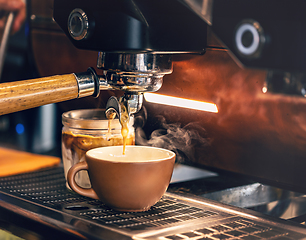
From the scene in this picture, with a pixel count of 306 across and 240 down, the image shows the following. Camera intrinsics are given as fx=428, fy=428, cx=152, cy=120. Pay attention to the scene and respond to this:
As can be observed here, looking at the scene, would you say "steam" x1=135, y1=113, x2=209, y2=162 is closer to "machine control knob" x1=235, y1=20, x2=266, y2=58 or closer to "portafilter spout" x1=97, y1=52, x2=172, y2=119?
"portafilter spout" x1=97, y1=52, x2=172, y2=119

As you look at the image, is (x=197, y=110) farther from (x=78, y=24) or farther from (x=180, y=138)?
(x=78, y=24)

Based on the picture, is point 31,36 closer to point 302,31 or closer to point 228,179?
point 228,179

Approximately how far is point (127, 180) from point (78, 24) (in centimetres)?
21

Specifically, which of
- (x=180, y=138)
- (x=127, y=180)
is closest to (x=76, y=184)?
(x=127, y=180)

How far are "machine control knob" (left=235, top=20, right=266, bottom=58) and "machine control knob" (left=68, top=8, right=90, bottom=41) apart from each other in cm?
20

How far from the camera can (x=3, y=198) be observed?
0.59m

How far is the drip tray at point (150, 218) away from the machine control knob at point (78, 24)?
223 millimetres

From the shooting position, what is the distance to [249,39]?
1.34 feet

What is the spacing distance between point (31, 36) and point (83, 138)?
0.41 metres

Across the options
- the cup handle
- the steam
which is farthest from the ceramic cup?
the steam

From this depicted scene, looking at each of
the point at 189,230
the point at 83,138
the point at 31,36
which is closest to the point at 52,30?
the point at 31,36

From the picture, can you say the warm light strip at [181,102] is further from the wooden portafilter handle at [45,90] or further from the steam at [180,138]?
the wooden portafilter handle at [45,90]

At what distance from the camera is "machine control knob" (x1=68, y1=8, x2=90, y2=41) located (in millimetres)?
535

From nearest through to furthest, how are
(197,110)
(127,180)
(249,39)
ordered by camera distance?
(249,39)
(127,180)
(197,110)
